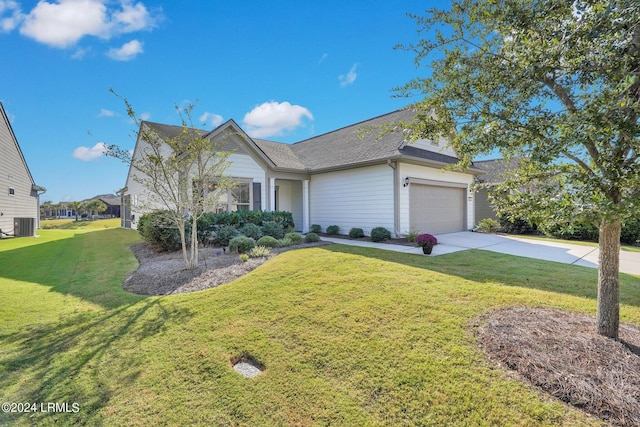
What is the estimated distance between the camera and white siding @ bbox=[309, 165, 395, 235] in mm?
12219

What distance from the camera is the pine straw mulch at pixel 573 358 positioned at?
234cm

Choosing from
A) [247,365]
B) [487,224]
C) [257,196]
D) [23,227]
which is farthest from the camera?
[23,227]

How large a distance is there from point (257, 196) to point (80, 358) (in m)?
10.7

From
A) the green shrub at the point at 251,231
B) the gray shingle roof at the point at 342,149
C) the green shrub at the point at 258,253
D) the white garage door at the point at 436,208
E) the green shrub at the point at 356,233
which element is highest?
the gray shingle roof at the point at 342,149

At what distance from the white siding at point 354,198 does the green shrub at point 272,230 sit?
329cm

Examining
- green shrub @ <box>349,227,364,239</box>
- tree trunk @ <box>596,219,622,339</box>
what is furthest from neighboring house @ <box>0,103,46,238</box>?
tree trunk @ <box>596,219,622,339</box>

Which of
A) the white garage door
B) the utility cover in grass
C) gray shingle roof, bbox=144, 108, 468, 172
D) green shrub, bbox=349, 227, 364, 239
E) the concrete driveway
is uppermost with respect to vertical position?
gray shingle roof, bbox=144, 108, 468, 172

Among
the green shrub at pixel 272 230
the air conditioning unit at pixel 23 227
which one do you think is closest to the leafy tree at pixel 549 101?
the green shrub at pixel 272 230

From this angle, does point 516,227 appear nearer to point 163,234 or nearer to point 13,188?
point 163,234

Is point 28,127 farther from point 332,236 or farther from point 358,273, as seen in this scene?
point 358,273

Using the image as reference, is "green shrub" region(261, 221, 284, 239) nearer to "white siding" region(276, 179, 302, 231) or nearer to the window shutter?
the window shutter

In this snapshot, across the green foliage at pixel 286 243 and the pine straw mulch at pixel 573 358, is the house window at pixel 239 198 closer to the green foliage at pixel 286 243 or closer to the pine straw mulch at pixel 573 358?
the green foliage at pixel 286 243

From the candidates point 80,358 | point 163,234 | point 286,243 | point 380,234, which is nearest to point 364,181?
point 380,234

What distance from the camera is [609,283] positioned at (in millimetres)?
3217
